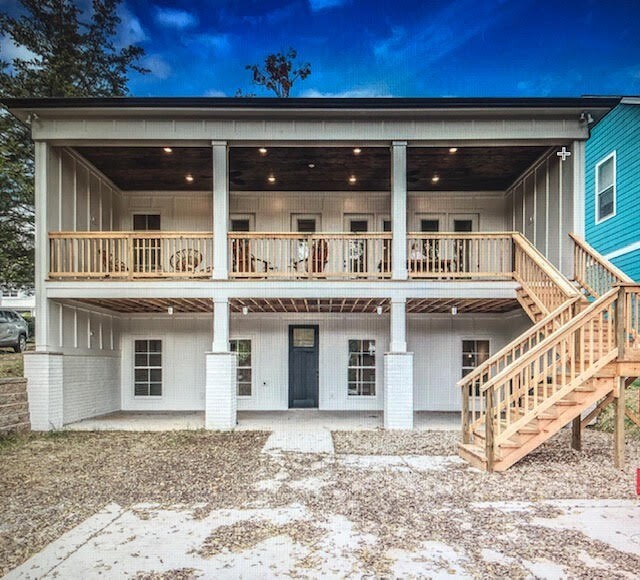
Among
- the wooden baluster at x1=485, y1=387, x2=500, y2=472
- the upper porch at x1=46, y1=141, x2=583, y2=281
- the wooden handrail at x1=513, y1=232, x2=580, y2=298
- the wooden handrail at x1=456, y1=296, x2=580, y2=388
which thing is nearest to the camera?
the wooden baluster at x1=485, y1=387, x2=500, y2=472

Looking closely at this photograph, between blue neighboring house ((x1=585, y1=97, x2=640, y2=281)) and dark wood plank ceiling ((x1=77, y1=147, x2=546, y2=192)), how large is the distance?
249 centimetres

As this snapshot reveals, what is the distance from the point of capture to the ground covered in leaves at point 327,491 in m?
4.21

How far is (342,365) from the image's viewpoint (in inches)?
518

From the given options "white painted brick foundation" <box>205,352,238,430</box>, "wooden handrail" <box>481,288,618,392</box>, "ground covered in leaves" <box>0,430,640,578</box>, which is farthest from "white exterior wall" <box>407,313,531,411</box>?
"wooden handrail" <box>481,288,618,392</box>

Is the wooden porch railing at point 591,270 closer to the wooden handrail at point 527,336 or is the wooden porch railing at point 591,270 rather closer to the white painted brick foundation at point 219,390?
the wooden handrail at point 527,336

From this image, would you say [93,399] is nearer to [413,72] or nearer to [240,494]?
[240,494]

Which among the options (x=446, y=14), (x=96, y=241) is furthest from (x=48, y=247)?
(x=446, y=14)

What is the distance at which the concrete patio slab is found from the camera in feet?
12.6

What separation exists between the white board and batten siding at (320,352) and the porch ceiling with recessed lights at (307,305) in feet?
1.16

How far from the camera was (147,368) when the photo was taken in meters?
13.2

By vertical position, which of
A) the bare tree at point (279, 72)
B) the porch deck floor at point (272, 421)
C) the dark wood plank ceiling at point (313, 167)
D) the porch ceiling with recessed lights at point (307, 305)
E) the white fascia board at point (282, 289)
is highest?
the bare tree at point (279, 72)

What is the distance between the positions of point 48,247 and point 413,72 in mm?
24819

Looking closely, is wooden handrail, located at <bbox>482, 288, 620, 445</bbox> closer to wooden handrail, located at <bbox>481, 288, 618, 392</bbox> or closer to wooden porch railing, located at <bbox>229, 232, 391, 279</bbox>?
wooden handrail, located at <bbox>481, 288, 618, 392</bbox>

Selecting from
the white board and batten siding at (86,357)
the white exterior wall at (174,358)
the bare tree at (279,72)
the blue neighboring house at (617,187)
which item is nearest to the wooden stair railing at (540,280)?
the blue neighboring house at (617,187)
